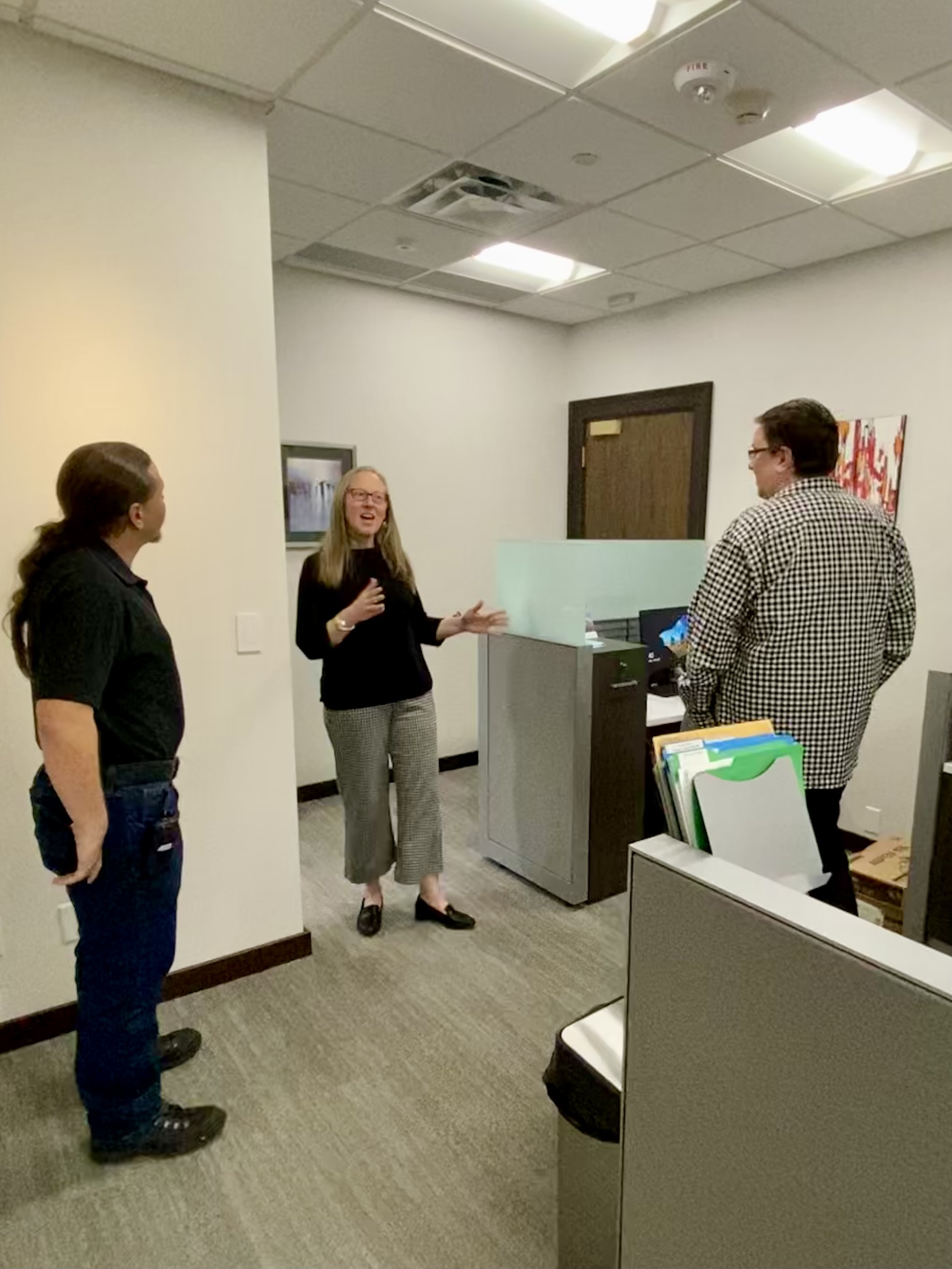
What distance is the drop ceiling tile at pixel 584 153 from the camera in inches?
85.8

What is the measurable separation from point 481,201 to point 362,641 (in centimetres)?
164

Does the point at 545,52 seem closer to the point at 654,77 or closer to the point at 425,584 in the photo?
the point at 654,77

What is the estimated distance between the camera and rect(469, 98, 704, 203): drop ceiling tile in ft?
7.15

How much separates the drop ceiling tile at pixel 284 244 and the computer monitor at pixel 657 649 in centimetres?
212

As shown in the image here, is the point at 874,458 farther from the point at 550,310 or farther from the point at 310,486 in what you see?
the point at 310,486

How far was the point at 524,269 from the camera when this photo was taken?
3.71 metres

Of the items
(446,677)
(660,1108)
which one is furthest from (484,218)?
(660,1108)

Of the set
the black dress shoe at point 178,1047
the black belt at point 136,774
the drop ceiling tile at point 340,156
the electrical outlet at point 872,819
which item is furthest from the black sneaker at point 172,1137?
the electrical outlet at point 872,819

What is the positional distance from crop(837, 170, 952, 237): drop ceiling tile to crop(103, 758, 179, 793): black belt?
2.86 metres

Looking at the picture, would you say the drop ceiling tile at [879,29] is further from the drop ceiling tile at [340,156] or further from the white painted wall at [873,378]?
the white painted wall at [873,378]

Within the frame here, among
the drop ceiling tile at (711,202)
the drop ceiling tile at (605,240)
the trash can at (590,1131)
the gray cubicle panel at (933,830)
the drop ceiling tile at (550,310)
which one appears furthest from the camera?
the drop ceiling tile at (550,310)

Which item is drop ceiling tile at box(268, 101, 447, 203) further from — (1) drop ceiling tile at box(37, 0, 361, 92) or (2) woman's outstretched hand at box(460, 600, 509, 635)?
(2) woman's outstretched hand at box(460, 600, 509, 635)

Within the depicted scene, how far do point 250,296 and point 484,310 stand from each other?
2.32m

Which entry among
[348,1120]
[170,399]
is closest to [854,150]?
[170,399]
